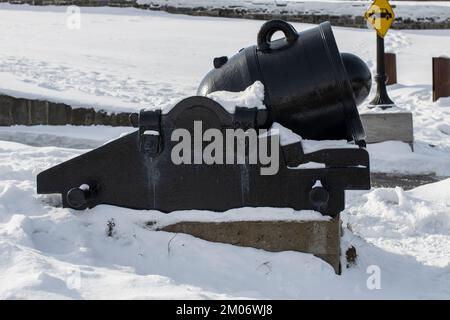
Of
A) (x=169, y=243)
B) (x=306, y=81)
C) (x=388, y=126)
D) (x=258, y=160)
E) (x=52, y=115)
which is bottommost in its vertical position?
(x=388, y=126)

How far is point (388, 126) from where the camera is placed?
1060 cm

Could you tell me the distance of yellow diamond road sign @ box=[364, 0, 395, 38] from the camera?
11.7 metres

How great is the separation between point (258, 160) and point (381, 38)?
7.16 m

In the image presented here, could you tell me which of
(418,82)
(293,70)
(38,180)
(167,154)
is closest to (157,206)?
(167,154)

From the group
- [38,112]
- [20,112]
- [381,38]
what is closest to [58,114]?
[38,112]

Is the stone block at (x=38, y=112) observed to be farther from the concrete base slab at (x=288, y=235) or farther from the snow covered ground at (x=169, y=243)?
the concrete base slab at (x=288, y=235)

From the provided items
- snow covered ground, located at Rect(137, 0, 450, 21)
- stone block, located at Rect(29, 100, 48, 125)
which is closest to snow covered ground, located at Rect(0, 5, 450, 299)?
stone block, located at Rect(29, 100, 48, 125)

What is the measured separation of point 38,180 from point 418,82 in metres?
12.1

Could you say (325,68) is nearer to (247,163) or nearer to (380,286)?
(247,163)

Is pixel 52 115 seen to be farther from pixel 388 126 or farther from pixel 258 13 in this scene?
pixel 258 13

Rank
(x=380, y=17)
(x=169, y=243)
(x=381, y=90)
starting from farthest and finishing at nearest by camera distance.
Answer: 1. (x=380, y=17)
2. (x=381, y=90)
3. (x=169, y=243)

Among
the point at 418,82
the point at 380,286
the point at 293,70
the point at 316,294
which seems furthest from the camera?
the point at 418,82

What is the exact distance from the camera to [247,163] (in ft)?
15.8

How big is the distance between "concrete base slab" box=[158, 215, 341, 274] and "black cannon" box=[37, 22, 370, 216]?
102 millimetres
